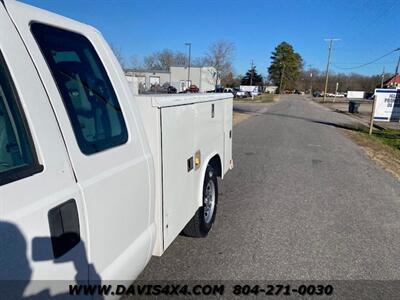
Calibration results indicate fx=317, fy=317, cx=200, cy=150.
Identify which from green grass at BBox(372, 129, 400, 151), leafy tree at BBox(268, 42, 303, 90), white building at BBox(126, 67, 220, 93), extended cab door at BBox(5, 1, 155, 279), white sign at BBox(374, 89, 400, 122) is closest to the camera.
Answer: extended cab door at BBox(5, 1, 155, 279)

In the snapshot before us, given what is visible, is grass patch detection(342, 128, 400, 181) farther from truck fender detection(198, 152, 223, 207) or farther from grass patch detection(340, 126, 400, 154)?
truck fender detection(198, 152, 223, 207)

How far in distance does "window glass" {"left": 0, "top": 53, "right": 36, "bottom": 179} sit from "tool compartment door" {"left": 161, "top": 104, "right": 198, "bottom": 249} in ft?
3.84

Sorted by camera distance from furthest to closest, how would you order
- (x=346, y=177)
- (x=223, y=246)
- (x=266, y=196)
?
(x=346, y=177)
(x=266, y=196)
(x=223, y=246)

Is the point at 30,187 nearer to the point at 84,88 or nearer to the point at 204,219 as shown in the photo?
the point at 84,88

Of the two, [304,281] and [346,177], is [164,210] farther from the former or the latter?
[346,177]

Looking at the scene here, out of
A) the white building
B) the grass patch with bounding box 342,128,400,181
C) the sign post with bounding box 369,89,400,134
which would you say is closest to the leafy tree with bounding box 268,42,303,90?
the white building

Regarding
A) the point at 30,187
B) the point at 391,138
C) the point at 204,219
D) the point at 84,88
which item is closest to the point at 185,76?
the point at 391,138

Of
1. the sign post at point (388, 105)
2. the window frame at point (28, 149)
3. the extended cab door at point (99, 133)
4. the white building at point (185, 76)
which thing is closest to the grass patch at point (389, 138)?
the sign post at point (388, 105)

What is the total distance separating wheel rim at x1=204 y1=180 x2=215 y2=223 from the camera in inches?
158

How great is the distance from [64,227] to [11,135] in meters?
0.47

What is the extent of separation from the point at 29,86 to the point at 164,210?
1.47 meters

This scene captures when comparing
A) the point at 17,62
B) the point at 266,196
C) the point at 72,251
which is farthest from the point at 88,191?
the point at 266,196

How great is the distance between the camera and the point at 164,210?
257cm

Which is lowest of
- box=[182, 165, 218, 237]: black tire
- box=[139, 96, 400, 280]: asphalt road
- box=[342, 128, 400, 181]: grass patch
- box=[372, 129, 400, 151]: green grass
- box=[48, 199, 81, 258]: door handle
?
box=[372, 129, 400, 151]: green grass
